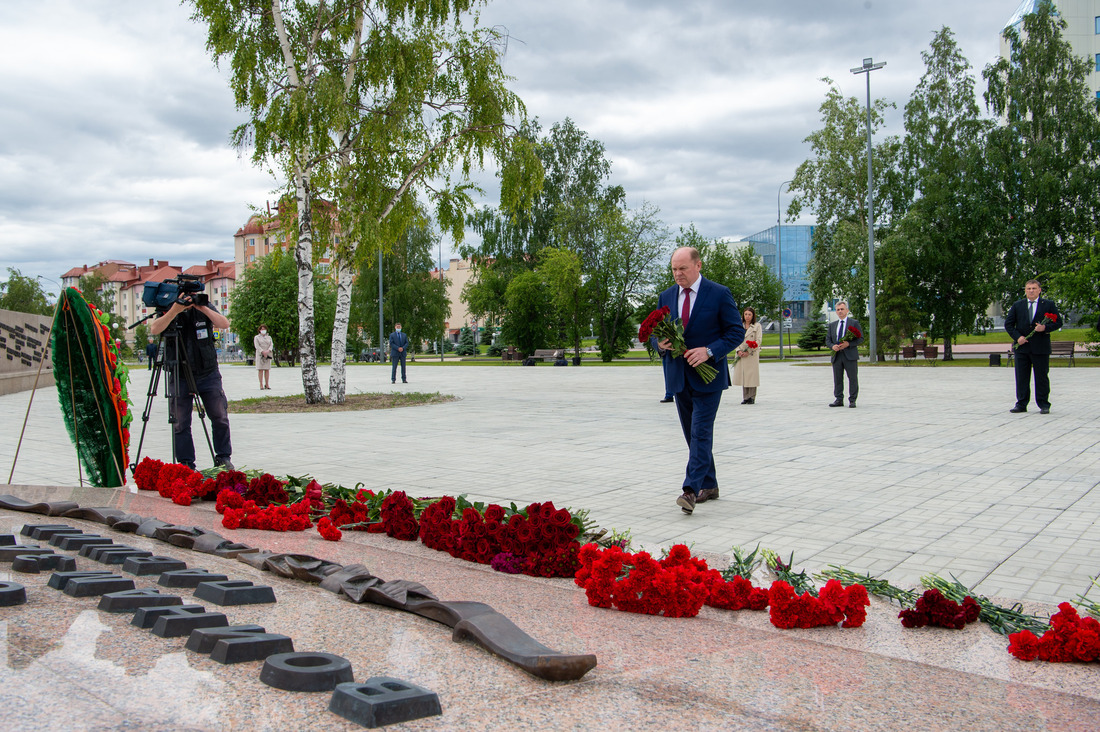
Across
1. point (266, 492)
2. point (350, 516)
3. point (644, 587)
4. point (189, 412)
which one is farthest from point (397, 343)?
point (644, 587)

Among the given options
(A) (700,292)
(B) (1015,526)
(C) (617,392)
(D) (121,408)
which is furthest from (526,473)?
(C) (617,392)

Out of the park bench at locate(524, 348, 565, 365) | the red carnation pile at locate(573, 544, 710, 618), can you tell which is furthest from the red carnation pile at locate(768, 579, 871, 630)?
the park bench at locate(524, 348, 565, 365)

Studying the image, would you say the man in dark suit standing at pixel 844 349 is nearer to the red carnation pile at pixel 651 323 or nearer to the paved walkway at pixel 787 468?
the paved walkway at pixel 787 468

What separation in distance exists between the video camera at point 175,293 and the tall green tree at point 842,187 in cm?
3673

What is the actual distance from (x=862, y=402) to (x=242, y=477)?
1308 cm

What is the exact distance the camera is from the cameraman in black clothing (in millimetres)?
7387

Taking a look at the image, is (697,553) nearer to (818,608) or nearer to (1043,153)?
Result: (818,608)

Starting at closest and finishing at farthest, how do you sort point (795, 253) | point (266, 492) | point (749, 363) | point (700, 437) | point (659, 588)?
point (659, 588)
point (266, 492)
point (700, 437)
point (749, 363)
point (795, 253)

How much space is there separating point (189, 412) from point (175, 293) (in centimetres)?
116

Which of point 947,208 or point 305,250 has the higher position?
point 947,208

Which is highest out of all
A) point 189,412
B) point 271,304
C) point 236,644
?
point 271,304

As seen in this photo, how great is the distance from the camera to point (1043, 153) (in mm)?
35906

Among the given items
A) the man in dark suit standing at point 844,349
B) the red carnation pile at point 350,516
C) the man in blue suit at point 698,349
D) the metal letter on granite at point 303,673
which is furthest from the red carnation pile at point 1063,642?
the man in dark suit standing at point 844,349

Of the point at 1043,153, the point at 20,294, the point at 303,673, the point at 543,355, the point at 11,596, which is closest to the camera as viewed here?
the point at 303,673
